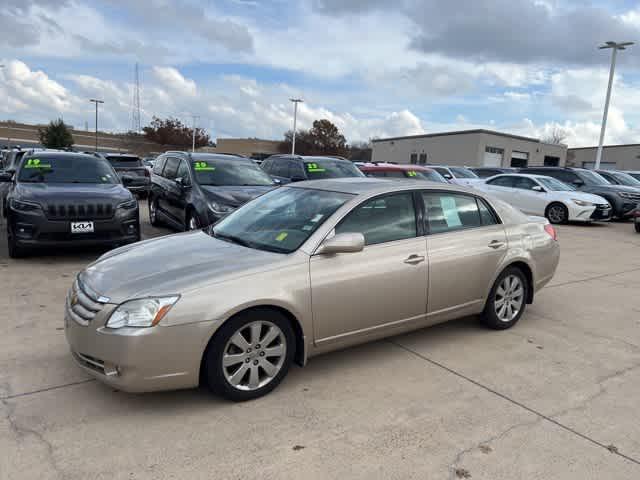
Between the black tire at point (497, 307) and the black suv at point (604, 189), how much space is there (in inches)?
465

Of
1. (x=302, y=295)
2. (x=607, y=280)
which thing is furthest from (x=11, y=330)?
(x=607, y=280)

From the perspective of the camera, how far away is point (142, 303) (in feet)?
10.3

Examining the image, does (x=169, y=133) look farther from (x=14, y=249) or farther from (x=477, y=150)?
(x=14, y=249)

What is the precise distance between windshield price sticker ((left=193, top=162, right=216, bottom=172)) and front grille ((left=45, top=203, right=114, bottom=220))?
2.12 m

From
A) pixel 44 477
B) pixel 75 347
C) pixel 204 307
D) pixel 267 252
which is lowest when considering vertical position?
pixel 44 477

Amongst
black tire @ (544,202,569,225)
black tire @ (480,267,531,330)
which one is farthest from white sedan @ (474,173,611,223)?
black tire @ (480,267,531,330)

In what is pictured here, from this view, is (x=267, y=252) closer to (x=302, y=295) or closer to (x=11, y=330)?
(x=302, y=295)

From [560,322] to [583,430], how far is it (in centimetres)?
239

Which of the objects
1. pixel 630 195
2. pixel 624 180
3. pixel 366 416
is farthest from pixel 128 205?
pixel 624 180

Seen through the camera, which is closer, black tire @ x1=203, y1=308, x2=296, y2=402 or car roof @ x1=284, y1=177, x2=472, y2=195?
black tire @ x1=203, y1=308, x2=296, y2=402

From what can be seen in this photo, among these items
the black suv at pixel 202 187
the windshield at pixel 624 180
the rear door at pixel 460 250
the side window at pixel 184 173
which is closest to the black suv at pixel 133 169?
the black suv at pixel 202 187

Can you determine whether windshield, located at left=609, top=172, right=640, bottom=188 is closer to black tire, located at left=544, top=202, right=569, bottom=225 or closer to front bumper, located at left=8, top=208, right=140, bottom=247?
black tire, located at left=544, top=202, right=569, bottom=225

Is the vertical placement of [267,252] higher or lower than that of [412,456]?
higher

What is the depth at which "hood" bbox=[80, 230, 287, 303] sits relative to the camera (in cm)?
324
